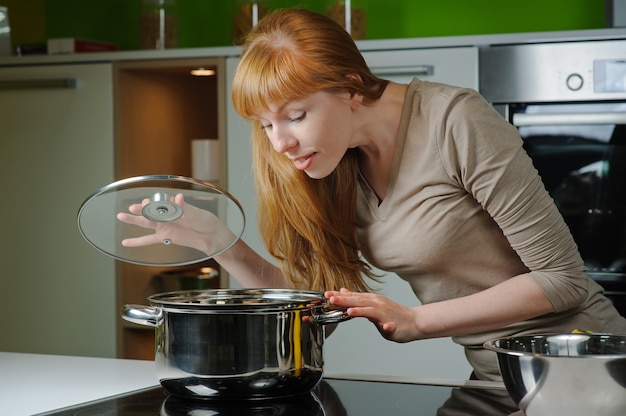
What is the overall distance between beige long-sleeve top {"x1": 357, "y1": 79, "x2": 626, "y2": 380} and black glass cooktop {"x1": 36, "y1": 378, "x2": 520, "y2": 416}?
1.05 ft

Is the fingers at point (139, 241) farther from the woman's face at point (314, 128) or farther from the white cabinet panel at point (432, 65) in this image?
the white cabinet panel at point (432, 65)

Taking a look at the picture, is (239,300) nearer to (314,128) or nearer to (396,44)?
(314,128)

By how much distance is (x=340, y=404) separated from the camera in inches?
42.9

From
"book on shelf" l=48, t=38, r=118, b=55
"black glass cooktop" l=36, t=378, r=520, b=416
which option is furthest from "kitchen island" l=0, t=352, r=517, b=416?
"book on shelf" l=48, t=38, r=118, b=55

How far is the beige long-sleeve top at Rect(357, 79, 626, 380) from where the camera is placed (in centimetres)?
138

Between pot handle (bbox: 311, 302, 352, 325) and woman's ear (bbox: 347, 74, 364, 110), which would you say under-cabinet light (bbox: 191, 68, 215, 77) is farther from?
pot handle (bbox: 311, 302, 352, 325)

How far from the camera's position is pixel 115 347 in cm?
280

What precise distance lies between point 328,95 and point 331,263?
32 cm

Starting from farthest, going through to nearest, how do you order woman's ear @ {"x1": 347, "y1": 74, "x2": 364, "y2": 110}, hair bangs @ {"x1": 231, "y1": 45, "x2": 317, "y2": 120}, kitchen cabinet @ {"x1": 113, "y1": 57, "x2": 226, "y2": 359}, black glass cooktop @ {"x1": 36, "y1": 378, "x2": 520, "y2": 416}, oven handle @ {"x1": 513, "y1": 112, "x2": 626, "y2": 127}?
kitchen cabinet @ {"x1": 113, "y1": 57, "x2": 226, "y2": 359}, oven handle @ {"x1": 513, "y1": 112, "x2": 626, "y2": 127}, woman's ear @ {"x1": 347, "y1": 74, "x2": 364, "y2": 110}, hair bangs @ {"x1": 231, "y1": 45, "x2": 317, "y2": 120}, black glass cooktop @ {"x1": 36, "y1": 378, "x2": 520, "y2": 416}

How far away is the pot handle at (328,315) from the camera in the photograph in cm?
111

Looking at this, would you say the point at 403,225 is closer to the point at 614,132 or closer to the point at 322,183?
the point at 322,183

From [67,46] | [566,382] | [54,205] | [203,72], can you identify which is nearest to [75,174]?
[54,205]

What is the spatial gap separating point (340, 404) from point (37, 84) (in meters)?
2.04

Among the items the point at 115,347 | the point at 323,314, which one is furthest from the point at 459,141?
the point at 115,347
